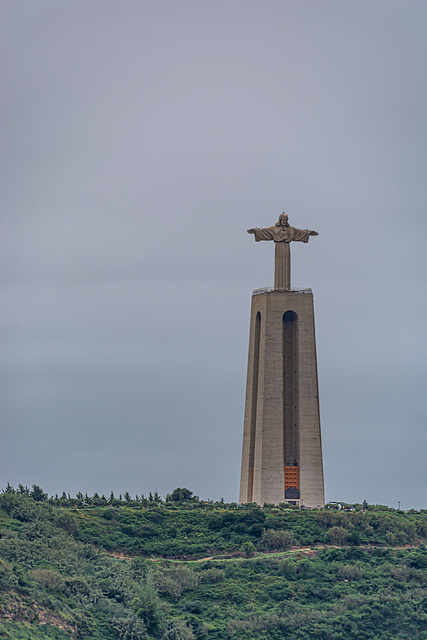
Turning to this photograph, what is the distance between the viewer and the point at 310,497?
63.9 meters

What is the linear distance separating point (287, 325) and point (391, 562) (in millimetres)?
19074

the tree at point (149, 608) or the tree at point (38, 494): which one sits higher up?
the tree at point (38, 494)

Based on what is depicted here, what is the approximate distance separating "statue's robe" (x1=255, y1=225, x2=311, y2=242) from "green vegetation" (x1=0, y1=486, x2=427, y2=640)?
17.0 metres

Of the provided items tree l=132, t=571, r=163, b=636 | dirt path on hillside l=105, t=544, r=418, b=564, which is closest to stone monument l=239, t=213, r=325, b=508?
dirt path on hillside l=105, t=544, r=418, b=564

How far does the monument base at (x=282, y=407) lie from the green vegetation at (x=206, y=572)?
2786 millimetres

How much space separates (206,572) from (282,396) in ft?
55.3

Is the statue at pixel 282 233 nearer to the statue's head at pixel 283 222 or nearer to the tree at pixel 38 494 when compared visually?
the statue's head at pixel 283 222

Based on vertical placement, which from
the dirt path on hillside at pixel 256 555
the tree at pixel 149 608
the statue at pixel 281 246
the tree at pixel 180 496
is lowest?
the tree at pixel 149 608

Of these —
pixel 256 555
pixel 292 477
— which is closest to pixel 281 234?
pixel 292 477

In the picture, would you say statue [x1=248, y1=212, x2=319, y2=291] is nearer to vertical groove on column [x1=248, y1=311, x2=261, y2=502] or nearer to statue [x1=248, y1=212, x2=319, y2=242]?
statue [x1=248, y1=212, x2=319, y2=242]

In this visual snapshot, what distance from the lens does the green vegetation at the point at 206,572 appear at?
44.1 meters

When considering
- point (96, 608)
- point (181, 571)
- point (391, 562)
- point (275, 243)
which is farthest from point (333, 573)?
point (275, 243)

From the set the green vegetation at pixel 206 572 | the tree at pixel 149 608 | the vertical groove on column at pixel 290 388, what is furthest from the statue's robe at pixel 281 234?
the tree at pixel 149 608

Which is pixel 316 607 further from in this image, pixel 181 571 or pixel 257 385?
pixel 257 385
